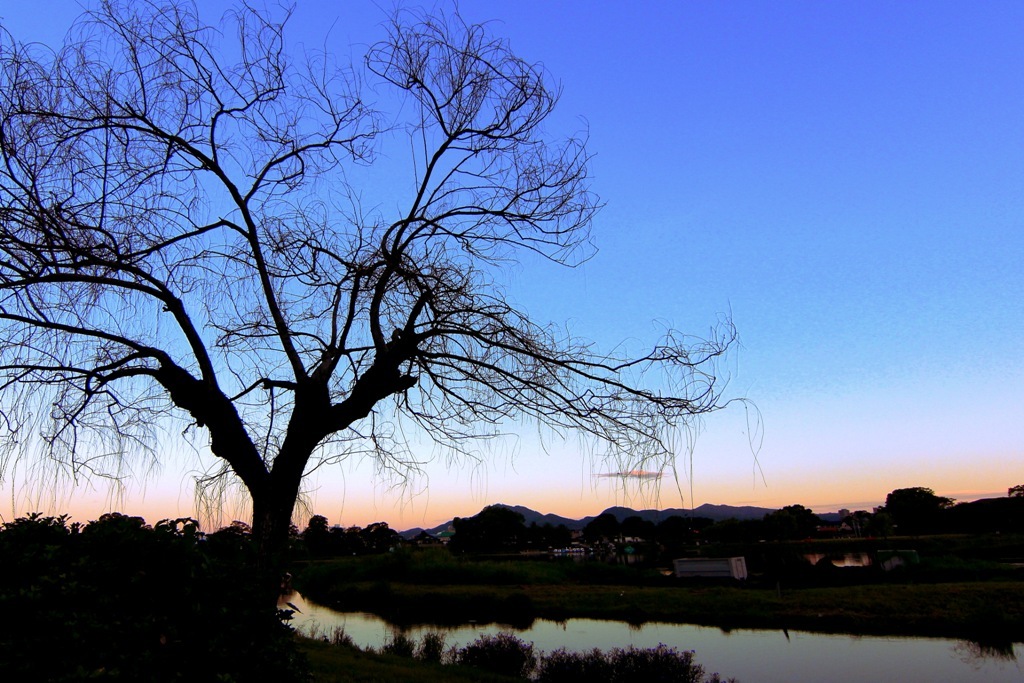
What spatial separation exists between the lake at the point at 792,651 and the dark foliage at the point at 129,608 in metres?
13.6

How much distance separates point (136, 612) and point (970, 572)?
98.3ft

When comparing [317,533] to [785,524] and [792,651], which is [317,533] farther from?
[785,524]

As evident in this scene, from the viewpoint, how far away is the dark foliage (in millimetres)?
2988

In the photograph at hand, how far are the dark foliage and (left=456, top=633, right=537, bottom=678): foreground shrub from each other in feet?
38.2

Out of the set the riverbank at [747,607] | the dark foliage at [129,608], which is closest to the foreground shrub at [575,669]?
the riverbank at [747,607]

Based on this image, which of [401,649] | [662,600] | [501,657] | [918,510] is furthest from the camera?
[918,510]

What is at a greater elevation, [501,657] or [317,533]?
[317,533]

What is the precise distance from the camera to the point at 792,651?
17.0m

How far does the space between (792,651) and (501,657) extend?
25.7 ft

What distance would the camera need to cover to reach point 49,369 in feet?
15.4

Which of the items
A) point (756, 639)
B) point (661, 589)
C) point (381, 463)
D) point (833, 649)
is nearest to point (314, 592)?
point (661, 589)

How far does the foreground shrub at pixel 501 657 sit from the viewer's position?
14.2 meters

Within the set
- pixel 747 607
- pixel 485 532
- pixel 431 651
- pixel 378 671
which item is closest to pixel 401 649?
pixel 431 651

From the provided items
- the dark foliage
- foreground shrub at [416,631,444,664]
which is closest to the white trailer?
foreground shrub at [416,631,444,664]
